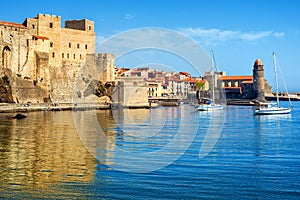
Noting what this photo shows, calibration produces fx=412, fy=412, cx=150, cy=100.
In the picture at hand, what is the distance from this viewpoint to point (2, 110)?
2848 centimetres

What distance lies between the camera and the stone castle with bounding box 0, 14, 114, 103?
31.9 m

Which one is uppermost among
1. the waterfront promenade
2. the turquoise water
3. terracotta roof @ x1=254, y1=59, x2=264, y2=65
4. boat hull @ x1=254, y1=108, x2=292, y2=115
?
terracotta roof @ x1=254, y1=59, x2=264, y2=65

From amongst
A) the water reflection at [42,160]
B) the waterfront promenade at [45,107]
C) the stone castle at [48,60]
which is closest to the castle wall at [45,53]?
the stone castle at [48,60]

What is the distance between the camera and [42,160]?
1012 cm

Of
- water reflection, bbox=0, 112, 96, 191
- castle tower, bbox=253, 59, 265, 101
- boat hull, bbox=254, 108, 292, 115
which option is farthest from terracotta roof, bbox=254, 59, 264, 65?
water reflection, bbox=0, 112, 96, 191

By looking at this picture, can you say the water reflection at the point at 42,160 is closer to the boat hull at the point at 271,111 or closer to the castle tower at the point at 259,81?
the boat hull at the point at 271,111

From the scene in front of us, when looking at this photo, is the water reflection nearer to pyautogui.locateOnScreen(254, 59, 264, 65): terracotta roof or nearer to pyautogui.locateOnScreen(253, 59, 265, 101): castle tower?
pyautogui.locateOnScreen(253, 59, 265, 101): castle tower

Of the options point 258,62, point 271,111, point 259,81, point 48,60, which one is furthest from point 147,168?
point 258,62

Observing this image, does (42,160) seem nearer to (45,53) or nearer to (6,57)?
(6,57)

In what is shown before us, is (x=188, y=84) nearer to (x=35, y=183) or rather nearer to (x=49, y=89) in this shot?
(x=49, y=89)

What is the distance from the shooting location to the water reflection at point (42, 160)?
816 cm

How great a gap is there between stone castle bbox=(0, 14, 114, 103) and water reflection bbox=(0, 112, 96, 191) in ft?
58.1

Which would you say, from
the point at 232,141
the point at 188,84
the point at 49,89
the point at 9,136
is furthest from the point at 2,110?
the point at 188,84

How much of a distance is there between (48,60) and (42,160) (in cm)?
2691
